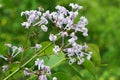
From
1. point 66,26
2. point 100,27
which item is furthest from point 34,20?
point 100,27

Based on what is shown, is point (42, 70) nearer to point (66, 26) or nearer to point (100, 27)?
point (66, 26)

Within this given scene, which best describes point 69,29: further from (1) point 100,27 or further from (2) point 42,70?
(1) point 100,27

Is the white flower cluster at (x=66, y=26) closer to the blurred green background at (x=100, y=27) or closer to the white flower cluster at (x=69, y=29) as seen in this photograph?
the white flower cluster at (x=69, y=29)

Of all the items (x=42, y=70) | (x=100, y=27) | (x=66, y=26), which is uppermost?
(x=100, y=27)

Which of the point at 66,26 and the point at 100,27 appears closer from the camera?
the point at 66,26

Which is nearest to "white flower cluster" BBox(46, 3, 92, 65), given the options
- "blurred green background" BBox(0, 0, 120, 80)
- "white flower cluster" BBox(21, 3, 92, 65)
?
"white flower cluster" BBox(21, 3, 92, 65)

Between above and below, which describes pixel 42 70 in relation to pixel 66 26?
below

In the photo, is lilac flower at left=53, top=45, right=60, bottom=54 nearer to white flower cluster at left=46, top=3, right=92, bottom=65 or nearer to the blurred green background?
white flower cluster at left=46, top=3, right=92, bottom=65

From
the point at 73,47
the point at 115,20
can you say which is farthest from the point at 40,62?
the point at 115,20

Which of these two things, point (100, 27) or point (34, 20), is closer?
point (34, 20)

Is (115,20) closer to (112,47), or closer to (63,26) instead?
(112,47)

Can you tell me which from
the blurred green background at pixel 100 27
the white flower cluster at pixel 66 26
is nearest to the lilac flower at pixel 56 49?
the white flower cluster at pixel 66 26
